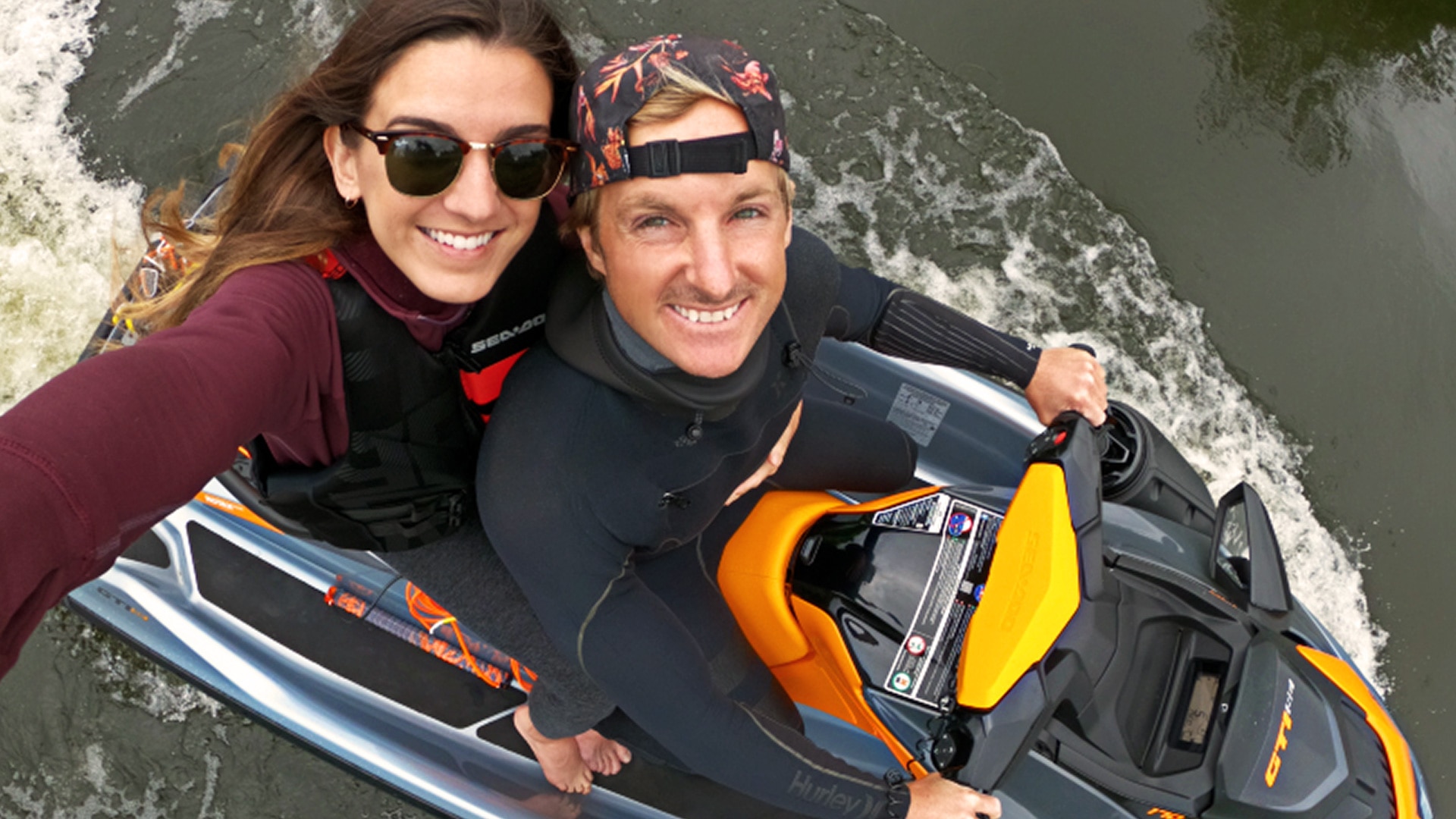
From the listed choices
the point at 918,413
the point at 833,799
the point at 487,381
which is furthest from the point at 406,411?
the point at 918,413

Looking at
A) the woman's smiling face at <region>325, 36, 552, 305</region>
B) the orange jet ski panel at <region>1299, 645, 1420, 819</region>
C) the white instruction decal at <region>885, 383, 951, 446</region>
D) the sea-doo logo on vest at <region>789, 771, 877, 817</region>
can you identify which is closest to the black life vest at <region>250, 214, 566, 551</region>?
the woman's smiling face at <region>325, 36, 552, 305</region>

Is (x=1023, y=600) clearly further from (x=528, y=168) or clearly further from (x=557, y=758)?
(x=557, y=758)

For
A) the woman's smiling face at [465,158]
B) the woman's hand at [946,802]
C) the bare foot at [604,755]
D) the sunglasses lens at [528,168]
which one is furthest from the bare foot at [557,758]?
the sunglasses lens at [528,168]

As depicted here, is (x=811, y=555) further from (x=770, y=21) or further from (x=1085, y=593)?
(x=770, y=21)

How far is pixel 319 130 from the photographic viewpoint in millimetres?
1676

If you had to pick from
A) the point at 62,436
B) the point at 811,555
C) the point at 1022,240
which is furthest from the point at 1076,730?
the point at 1022,240

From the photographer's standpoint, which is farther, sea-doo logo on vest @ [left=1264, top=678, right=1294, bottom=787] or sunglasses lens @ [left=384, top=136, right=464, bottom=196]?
sea-doo logo on vest @ [left=1264, top=678, right=1294, bottom=787]

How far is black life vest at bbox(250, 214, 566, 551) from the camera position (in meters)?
1.62

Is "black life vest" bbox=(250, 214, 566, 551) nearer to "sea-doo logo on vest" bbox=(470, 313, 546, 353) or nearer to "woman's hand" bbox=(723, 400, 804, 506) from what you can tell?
"sea-doo logo on vest" bbox=(470, 313, 546, 353)

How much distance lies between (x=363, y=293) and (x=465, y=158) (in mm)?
273

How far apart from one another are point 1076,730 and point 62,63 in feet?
14.7

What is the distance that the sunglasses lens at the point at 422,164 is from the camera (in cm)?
150

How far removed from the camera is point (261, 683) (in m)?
2.77

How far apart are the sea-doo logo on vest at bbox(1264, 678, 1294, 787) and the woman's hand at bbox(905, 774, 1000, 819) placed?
19.7 inches
